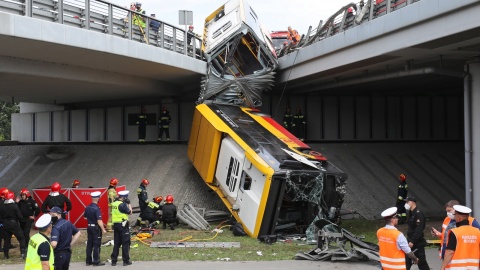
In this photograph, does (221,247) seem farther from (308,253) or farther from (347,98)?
(347,98)

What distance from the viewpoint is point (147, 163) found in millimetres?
23984

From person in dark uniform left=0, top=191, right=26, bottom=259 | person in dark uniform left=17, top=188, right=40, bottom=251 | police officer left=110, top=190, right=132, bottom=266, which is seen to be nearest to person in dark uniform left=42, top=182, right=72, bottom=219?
person in dark uniform left=17, top=188, right=40, bottom=251

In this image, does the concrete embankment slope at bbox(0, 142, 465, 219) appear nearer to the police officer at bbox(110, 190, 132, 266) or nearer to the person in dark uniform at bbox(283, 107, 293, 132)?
the person in dark uniform at bbox(283, 107, 293, 132)

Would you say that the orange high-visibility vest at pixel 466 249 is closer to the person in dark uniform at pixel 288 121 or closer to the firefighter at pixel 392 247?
the firefighter at pixel 392 247

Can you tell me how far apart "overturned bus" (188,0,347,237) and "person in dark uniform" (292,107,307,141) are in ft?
15.3

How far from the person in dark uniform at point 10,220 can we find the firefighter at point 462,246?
31.8 feet

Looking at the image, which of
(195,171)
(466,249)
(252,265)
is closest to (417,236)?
(466,249)

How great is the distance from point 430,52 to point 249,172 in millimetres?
5891

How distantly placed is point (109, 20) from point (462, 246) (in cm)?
1296

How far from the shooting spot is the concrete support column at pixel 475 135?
15.1 m

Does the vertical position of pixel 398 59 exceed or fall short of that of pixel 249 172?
it exceeds it

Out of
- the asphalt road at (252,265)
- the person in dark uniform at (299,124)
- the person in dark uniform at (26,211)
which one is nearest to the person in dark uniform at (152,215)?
the person in dark uniform at (26,211)

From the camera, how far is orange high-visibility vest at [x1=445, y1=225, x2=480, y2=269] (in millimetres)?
7363

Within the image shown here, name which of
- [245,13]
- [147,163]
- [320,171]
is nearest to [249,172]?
[320,171]
